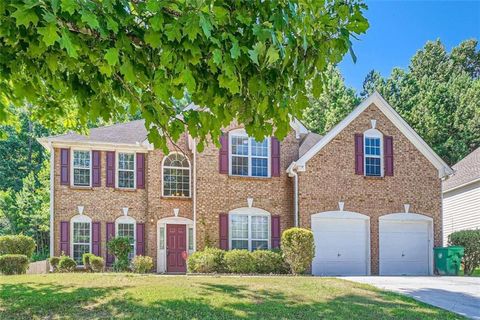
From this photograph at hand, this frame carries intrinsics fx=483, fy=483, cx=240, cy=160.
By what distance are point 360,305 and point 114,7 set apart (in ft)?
28.0

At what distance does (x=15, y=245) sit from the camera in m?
18.0

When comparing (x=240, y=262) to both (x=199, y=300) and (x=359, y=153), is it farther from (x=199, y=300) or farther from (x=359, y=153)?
(x=199, y=300)

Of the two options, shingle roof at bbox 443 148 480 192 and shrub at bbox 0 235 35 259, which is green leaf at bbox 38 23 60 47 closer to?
shrub at bbox 0 235 35 259

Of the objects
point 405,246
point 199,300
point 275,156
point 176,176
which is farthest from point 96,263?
point 405,246

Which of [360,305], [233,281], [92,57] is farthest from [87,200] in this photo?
[92,57]

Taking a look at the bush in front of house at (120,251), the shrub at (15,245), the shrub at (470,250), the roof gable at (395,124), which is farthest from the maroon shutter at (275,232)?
the shrub at (15,245)

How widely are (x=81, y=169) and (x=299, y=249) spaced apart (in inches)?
390

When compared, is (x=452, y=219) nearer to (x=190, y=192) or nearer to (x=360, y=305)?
(x=190, y=192)

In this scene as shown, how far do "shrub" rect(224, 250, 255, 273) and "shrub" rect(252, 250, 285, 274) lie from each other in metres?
0.18

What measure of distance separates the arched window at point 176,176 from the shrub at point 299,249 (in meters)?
5.50

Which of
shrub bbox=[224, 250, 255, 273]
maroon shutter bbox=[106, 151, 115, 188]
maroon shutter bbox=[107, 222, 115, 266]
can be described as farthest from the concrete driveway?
maroon shutter bbox=[106, 151, 115, 188]

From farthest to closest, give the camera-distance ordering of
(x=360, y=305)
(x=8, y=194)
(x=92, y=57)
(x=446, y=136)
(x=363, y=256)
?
(x=446, y=136), (x=8, y=194), (x=363, y=256), (x=360, y=305), (x=92, y=57)

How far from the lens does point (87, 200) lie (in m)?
20.5

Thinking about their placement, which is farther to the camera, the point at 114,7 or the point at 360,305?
the point at 360,305
